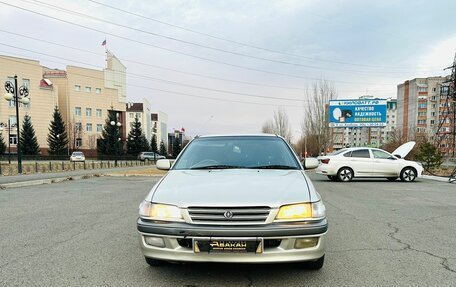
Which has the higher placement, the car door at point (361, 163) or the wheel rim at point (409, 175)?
the car door at point (361, 163)

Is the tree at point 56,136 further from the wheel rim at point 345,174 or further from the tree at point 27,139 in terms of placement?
the wheel rim at point 345,174

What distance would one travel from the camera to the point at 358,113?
94.7ft

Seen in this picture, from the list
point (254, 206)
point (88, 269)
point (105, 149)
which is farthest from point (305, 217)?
point (105, 149)

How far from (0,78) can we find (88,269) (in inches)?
2489

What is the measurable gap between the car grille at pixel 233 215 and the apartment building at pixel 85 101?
214ft

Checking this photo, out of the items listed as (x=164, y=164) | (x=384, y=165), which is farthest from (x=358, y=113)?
(x=164, y=164)

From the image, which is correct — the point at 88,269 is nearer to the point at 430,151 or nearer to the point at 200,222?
the point at 200,222

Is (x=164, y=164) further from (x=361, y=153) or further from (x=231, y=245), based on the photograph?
(x=361, y=153)

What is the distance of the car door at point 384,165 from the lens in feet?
48.7

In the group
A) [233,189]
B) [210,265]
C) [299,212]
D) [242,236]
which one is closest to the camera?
[242,236]

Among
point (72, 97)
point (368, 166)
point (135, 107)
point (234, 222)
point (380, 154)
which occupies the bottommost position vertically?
point (368, 166)

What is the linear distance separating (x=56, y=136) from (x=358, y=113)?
166 feet

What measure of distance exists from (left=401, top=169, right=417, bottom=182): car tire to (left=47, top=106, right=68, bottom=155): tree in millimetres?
56565

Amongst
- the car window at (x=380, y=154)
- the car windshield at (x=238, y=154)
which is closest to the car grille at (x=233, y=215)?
the car windshield at (x=238, y=154)
